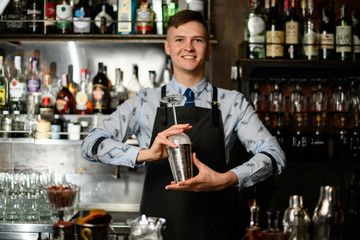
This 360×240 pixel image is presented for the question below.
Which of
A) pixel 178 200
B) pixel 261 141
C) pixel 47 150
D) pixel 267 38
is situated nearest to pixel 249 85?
pixel 267 38

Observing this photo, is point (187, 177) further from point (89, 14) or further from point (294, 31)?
point (89, 14)

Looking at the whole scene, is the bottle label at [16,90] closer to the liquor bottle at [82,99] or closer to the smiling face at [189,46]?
A: the liquor bottle at [82,99]

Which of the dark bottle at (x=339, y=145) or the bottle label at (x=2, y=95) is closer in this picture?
the dark bottle at (x=339, y=145)

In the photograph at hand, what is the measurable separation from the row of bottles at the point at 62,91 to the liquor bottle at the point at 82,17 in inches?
8.6

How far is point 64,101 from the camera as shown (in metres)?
2.60

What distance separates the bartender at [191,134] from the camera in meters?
1.70

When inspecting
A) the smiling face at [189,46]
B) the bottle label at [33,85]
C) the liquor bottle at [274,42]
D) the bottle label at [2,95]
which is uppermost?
the liquor bottle at [274,42]

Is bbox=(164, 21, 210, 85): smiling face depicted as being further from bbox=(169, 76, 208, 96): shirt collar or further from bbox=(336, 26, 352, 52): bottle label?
bbox=(336, 26, 352, 52): bottle label

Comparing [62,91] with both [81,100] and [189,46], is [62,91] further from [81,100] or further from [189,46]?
[189,46]

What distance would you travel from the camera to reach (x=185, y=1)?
273cm

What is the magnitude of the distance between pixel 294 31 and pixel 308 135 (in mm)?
569

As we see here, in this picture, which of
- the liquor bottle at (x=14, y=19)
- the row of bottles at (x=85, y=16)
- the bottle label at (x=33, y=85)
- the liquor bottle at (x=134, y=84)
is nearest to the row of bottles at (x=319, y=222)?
the row of bottles at (x=85, y=16)

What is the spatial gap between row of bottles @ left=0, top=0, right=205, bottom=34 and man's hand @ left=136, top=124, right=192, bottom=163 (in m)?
1.08

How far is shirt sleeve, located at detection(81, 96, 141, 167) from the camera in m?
1.59
